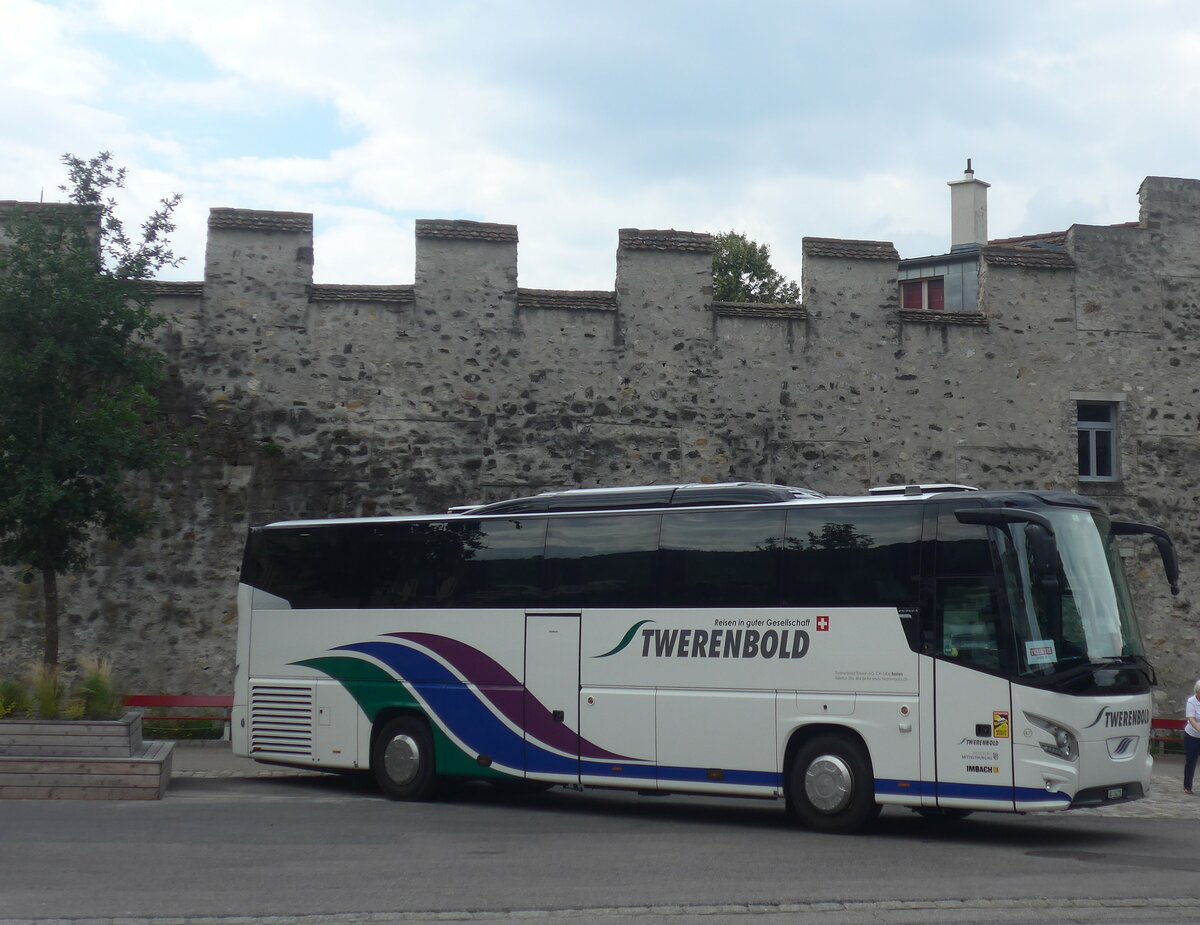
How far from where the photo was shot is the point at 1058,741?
10586 mm

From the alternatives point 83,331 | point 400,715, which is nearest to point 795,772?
point 400,715

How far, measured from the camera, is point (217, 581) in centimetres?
1867

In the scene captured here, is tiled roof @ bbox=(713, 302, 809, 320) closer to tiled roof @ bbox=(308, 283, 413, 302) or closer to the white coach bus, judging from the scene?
tiled roof @ bbox=(308, 283, 413, 302)

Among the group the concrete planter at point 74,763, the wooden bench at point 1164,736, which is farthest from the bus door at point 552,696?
the wooden bench at point 1164,736

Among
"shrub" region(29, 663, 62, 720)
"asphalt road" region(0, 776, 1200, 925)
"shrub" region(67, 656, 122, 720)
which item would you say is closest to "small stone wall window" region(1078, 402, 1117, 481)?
"asphalt road" region(0, 776, 1200, 925)

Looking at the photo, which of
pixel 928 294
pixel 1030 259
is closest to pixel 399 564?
pixel 1030 259

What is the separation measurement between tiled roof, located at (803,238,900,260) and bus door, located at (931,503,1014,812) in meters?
9.83

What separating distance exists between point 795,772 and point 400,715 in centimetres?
469

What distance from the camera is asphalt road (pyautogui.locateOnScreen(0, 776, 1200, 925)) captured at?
792 centimetres

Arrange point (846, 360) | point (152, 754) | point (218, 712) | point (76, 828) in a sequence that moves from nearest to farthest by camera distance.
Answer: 1. point (76, 828)
2. point (152, 754)
3. point (218, 712)
4. point (846, 360)

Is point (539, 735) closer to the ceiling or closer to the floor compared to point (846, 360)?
closer to the floor

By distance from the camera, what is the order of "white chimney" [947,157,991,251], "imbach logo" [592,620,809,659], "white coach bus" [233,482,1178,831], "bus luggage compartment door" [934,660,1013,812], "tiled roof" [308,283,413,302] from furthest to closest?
"white chimney" [947,157,991,251] → "tiled roof" [308,283,413,302] → "imbach logo" [592,620,809,659] → "white coach bus" [233,482,1178,831] → "bus luggage compartment door" [934,660,1013,812]

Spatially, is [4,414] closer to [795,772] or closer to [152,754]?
[152,754]

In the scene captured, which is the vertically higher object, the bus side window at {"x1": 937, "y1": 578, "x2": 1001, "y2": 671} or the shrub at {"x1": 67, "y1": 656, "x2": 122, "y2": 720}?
the bus side window at {"x1": 937, "y1": 578, "x2": 1001, "y2": 671}
